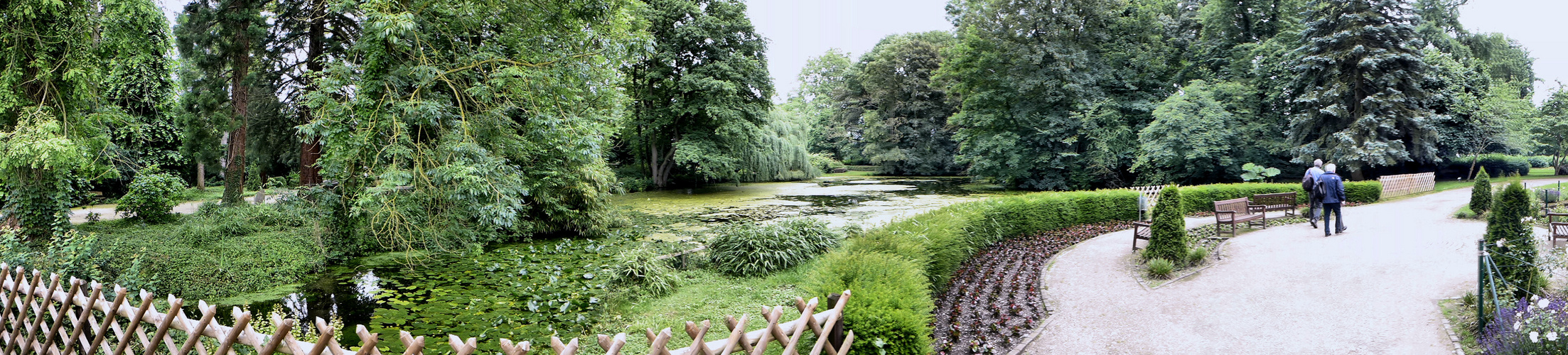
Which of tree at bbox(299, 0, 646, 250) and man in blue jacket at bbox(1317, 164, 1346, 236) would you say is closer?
tree at bbox(299, 0, 646, 250)

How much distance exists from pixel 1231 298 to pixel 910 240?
139 inches

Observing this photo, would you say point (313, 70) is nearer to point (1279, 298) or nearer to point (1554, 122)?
point (1279, 298)

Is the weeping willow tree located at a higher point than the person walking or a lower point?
higher

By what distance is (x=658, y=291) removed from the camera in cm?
→ 775

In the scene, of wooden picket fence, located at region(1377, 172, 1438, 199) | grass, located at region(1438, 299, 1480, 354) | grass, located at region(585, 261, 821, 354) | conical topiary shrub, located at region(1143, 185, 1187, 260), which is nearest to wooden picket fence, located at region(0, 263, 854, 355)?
grass, located at region(585, 261, 821, 354)

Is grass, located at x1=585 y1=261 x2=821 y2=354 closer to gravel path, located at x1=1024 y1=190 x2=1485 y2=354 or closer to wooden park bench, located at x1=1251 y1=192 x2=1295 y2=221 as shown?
gravel path, located at x1=1024 y1=190 x2=1485 y2=354

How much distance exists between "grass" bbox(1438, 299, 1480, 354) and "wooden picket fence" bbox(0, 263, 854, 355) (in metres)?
5.11

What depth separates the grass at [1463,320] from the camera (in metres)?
5.30

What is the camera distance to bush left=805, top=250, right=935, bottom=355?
15.0 ft

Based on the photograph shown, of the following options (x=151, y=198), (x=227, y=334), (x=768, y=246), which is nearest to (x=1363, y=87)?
(x=768, y=246)

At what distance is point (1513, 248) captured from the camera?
613cm

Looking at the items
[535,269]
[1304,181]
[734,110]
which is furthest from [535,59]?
[734,110]

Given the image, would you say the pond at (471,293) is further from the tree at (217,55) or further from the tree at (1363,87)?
the tree at (1363,87)

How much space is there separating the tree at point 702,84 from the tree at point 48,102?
1801 centimetres
